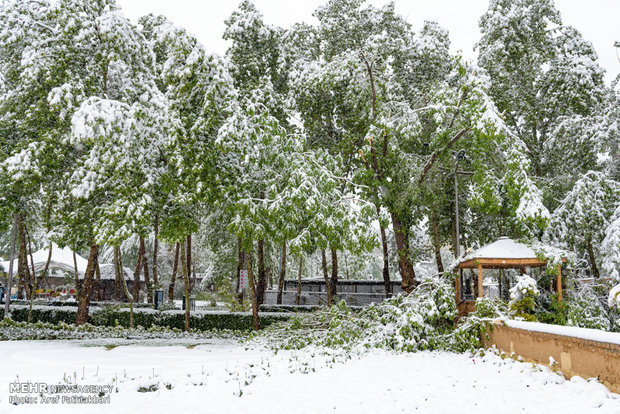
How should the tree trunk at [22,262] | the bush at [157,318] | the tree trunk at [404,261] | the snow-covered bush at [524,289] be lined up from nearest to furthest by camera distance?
the snow-covered bush at [524,289] → the tree trunk at [404,261] → the bush at [157,318] → the tree trunk at [22,262]

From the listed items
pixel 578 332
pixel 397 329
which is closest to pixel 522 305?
pixel 397 329

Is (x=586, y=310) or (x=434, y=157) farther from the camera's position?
(x=434, y=157)

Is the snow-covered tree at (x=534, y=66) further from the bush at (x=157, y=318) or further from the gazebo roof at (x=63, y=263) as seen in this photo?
the gazebo roof at (x=63, y=263)

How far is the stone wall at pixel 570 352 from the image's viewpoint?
6.41 m

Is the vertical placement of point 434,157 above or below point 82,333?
above

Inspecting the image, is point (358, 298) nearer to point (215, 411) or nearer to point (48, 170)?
point (48, 170)

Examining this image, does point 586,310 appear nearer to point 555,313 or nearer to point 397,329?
point 555,313

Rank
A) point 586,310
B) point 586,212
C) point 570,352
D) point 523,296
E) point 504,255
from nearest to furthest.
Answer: point 570,352
point 523,296
point 586,310
point 504,255
point 586,212

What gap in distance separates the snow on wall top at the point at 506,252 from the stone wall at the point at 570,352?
373 cm

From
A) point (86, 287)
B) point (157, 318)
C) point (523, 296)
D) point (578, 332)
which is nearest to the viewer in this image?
point (578, 332)

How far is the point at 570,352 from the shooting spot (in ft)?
24.5

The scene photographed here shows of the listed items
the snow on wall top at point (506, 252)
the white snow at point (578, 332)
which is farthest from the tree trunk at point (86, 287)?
the white snow at point (578, 332)

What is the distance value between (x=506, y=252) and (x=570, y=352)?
22.1 ft

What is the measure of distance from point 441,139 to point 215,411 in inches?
481
